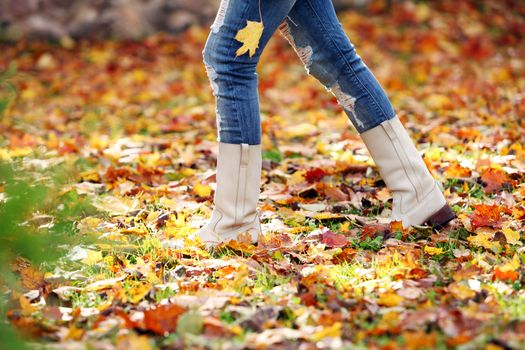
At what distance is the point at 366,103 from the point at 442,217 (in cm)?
51

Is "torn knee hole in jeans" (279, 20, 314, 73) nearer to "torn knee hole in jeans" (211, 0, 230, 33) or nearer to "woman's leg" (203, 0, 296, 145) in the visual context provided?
"woman's leg" (203, 0, 296, 145)

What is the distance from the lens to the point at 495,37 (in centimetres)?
767

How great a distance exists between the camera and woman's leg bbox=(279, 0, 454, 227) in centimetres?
268

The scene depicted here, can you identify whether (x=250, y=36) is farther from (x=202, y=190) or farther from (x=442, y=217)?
(x=202, y=190)

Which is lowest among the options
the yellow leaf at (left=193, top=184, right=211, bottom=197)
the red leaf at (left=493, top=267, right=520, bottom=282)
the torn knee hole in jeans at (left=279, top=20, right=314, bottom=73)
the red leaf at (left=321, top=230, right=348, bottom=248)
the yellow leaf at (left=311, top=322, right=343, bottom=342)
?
the yellow leaf at (left=311, top=322, right=343, bottom=342)

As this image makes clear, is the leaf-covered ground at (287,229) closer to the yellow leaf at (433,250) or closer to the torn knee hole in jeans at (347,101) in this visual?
the yellow leaf at (433,250)

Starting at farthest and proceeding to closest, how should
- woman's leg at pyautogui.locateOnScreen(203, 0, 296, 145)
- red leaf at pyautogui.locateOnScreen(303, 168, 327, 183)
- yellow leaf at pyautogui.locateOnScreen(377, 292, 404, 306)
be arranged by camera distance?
red leaf at pyautogui.locateOnScreen(303, 168, 327, 183) < woman's leg at pyautogui.locateOnScreen(203, 0, 296, 145) < yellow leaf at pyautogui.locateOnScreen(377, 292, 404, 306)

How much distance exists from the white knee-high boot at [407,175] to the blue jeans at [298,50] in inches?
2.1

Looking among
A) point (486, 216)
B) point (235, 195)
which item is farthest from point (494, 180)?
point (235, 195)

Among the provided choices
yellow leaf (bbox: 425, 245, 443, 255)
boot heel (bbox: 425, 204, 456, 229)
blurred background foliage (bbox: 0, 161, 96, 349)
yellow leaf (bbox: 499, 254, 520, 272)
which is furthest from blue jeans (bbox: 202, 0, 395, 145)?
blurred background foliage (bbox: 0, 161, 96, 349)

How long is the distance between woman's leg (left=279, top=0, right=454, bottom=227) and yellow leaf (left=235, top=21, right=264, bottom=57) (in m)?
0.24

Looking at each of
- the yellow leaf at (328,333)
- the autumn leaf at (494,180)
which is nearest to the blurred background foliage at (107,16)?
the autumn leaf at (494,180)

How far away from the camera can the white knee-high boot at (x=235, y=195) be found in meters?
2.66

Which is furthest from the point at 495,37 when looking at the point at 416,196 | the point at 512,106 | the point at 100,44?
the point at 416,196
